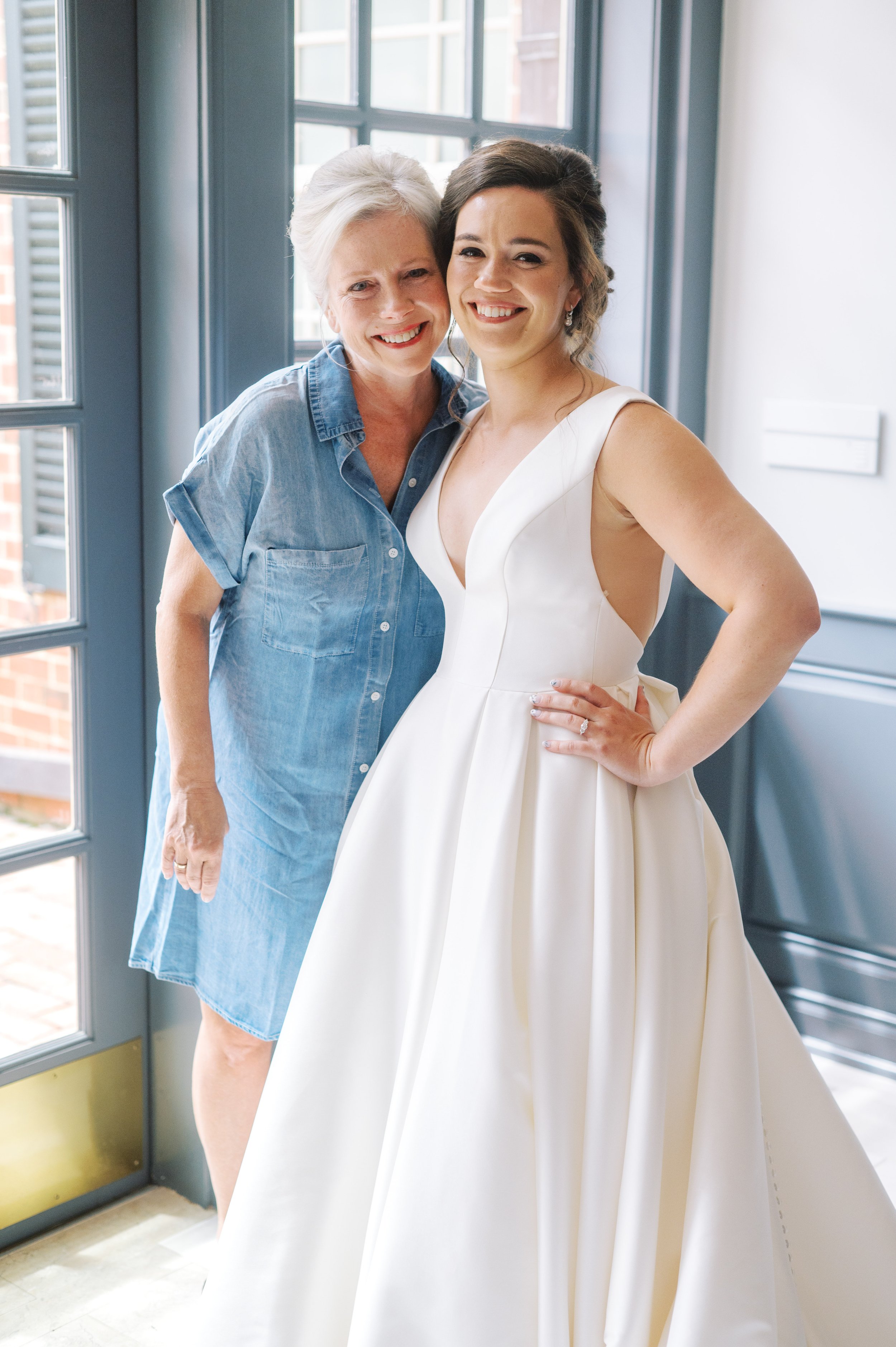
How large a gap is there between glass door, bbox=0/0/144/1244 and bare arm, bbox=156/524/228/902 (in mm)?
406

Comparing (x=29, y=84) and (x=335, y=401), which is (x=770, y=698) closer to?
(x=335, y=401)

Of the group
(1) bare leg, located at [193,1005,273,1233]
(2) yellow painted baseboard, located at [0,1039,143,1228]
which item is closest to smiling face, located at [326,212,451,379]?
(1) bare leg, located at [193,1005,273,1233]

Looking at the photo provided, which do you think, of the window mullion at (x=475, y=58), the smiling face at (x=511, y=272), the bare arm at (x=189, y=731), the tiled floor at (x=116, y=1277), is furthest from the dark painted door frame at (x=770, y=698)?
the bare arm at (x=189, y=731)

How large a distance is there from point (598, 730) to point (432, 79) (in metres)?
1.46

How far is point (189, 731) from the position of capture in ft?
5.35

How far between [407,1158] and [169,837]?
51 centimetres

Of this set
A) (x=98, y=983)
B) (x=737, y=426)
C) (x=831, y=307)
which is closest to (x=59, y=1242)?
(x=98, y=983)

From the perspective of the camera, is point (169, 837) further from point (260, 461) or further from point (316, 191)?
point (316, 191)

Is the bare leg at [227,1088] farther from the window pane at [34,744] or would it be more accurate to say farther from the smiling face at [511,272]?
the smiling face at [511,272]

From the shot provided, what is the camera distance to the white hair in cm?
155

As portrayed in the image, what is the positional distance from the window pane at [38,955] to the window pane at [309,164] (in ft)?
3.08

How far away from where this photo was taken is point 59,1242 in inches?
82.5

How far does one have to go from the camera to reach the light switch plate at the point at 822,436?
2619 millimetres

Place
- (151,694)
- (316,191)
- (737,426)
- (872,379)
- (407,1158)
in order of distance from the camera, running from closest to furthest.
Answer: (407,1158)
(316,191)
(151,694)
(872,379)
(737,426)
